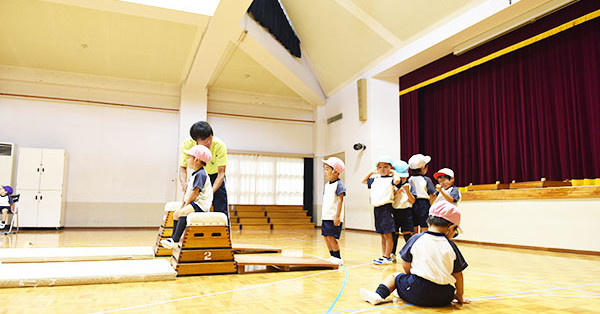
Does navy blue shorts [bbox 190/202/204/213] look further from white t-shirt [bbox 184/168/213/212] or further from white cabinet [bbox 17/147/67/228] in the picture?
white cabinet [bbox 17/147/67/228]

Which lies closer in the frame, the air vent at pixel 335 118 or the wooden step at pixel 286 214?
the air vent at pixel 335 118

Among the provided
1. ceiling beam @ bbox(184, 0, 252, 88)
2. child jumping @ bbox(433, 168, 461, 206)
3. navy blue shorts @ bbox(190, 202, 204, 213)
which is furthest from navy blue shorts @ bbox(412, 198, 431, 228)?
ceiling beam @ bbox(184, 0, 252, 88)

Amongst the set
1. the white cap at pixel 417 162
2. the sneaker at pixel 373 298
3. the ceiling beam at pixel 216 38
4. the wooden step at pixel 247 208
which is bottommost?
the sneaker at pixel 373 298

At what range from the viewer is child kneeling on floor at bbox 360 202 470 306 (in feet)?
8.04

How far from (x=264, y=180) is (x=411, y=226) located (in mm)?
8922

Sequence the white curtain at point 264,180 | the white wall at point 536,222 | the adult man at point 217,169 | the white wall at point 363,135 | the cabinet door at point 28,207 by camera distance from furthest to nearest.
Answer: the white curtain at point 264,180 → the white wall at point 363,135 → the cabinet door at point 28,207 → the white wall at point 536,222 → the adult man at point 217,169

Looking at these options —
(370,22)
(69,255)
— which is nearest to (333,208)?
(69,255)

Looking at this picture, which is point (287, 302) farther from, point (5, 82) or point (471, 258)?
point (5, 82)

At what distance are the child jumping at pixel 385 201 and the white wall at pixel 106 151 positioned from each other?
8.69 metres

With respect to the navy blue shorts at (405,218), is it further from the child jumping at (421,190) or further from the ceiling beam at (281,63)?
the ceiling beam at (281,63)

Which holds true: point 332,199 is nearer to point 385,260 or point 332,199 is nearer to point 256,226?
point 385,260

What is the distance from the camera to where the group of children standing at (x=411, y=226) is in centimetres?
247

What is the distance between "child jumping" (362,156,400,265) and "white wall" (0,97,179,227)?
8689 millimetres

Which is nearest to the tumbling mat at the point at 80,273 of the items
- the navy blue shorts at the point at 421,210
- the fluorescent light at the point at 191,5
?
the navy blue shorts at the point at 421,210
